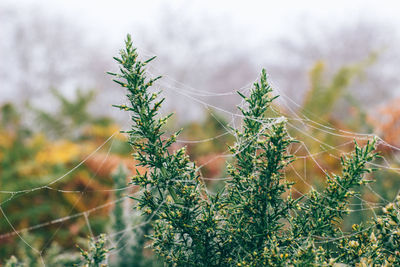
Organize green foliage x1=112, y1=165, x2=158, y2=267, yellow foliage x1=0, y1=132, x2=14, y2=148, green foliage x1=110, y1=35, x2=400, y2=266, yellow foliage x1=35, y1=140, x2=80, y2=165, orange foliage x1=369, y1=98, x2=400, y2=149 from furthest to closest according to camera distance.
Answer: orange foliage x1=369, y1=98, x2=400, y2=149 → yellow foliage x1=0, y1=132, x2=14, y2=148 → yellow foliage x1=35, y1=140, x2=80, y2=165 → green foliage x1=112, y1=165, x2=158, y2=267 → green foliage x1=110, y1=35, x2=400, y2=266

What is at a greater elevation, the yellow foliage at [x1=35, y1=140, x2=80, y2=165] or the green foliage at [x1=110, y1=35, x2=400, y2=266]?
the yellow foliage at [x1=35, y1=140, x2=80, y2=165]

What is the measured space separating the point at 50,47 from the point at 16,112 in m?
17.9

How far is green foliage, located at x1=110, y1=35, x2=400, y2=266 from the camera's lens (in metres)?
0.98

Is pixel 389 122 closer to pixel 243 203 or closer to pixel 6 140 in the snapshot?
pixel 243 203

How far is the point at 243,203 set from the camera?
3.28 ft

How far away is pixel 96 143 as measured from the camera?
18.2 feet

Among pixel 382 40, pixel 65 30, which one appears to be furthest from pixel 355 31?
pixel 65 30

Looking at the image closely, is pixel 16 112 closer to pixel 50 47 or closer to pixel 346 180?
pixel 346 180

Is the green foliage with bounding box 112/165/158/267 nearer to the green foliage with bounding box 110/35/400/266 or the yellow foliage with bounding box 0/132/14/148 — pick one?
the green foliage with bounding box 110/35/400/266

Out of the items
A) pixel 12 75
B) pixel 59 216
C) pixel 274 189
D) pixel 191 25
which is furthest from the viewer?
pixel 12 75

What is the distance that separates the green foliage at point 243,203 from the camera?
984 millimetres

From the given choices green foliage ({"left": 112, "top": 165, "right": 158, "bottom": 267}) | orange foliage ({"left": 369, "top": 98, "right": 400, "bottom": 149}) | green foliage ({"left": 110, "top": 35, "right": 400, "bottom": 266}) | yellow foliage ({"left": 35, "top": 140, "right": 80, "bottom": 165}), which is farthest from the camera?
orange foliage ({"left": 369, "top": 98, "right": 400, "bottom": 149})

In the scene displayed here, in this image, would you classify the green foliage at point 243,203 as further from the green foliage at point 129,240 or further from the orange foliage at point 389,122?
the orange foliage at point 389,122

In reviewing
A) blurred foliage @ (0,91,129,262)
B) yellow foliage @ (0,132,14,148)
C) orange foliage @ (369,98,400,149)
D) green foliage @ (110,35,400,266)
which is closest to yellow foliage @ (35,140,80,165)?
blurred foliage @ (0,91,129,262)
